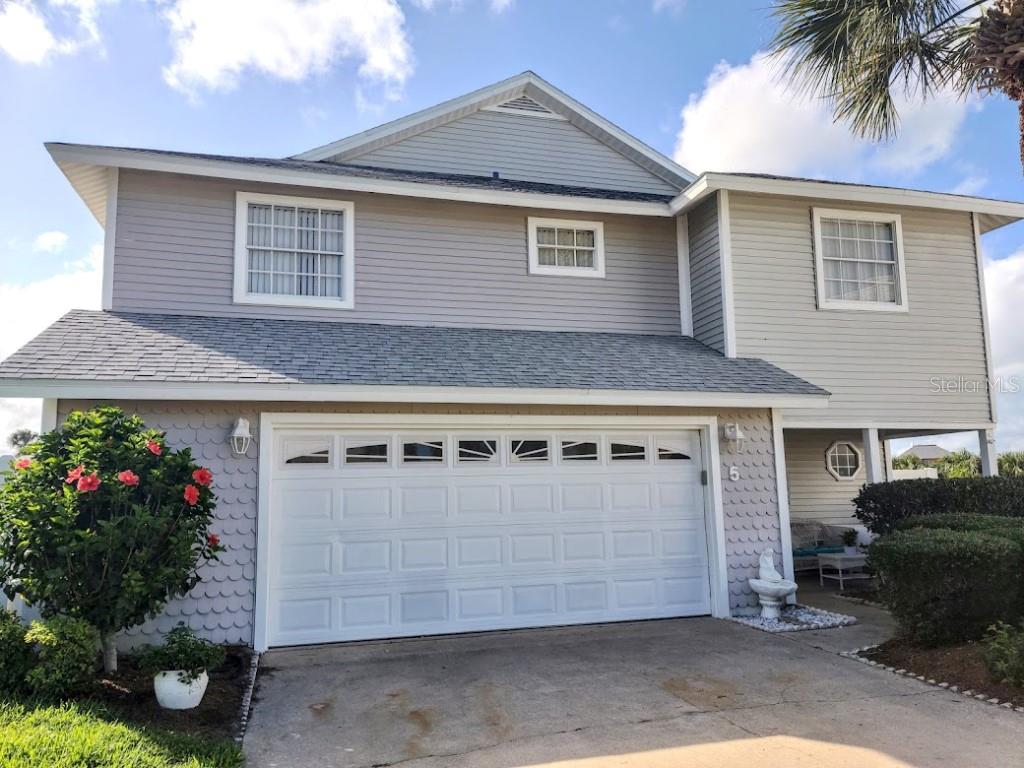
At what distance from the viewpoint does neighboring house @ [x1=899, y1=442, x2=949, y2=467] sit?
22.8 meters

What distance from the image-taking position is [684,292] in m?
10.4

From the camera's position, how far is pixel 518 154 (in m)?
11.6

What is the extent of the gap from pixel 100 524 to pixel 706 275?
7949mm

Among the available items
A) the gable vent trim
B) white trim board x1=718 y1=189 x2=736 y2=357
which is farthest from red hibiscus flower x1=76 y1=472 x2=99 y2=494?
the gable vent trim

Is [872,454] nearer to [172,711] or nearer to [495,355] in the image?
[495,355]

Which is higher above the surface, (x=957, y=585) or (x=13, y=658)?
(x=957, y=585)

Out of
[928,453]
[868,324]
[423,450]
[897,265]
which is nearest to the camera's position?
[423,450]

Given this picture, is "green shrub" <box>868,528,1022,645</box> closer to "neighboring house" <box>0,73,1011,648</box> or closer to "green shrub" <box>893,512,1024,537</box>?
"green shrub" <box>893,512,1024,537</box>

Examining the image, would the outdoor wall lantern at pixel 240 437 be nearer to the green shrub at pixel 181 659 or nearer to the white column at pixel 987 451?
the green shrub at pixel 181 659

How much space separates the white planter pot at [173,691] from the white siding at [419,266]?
187 inches

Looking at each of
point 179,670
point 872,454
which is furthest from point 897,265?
point 179,670

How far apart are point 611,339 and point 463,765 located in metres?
6.29

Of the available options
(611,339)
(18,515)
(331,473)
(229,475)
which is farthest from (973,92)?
(18,515)

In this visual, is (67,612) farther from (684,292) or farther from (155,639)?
(684,292)
